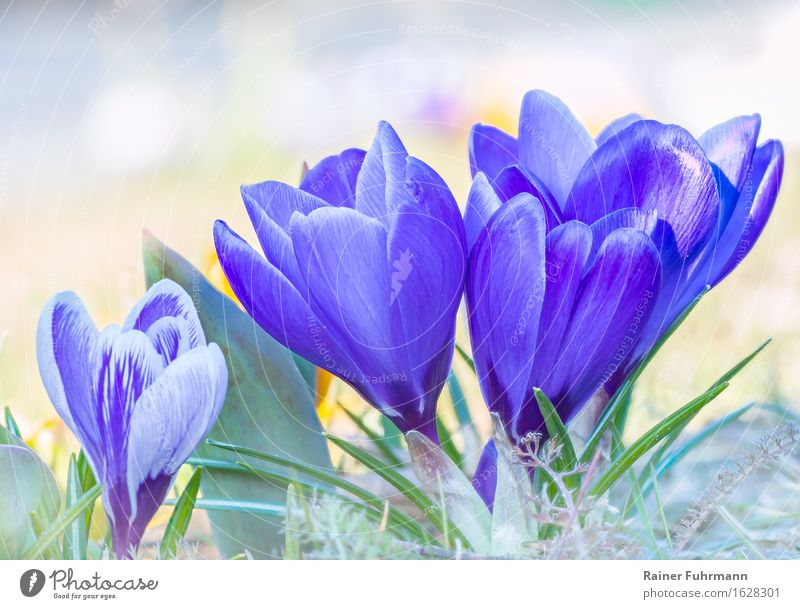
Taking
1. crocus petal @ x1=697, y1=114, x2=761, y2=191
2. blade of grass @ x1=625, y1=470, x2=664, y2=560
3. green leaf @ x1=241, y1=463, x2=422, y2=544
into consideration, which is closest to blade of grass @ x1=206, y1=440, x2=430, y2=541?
green leaf @ x1=241, y1=463, x2=422, y2=544

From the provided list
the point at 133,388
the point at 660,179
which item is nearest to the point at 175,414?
the point at 133,388

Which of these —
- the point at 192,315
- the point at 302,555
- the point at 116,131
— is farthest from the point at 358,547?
the point at 116,131

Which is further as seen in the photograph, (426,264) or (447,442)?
(447,442)

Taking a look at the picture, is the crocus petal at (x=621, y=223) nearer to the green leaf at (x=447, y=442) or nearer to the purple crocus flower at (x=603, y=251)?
the purple crocus flower at (x=603, y=251)

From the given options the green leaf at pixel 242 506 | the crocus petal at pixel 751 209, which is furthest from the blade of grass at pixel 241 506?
the crocus petal at pixel 751 209

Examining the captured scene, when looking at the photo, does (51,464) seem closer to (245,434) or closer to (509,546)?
(245,434)

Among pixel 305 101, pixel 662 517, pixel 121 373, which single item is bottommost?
pixel 662 517

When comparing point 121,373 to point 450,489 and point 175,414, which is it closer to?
point 175,414
